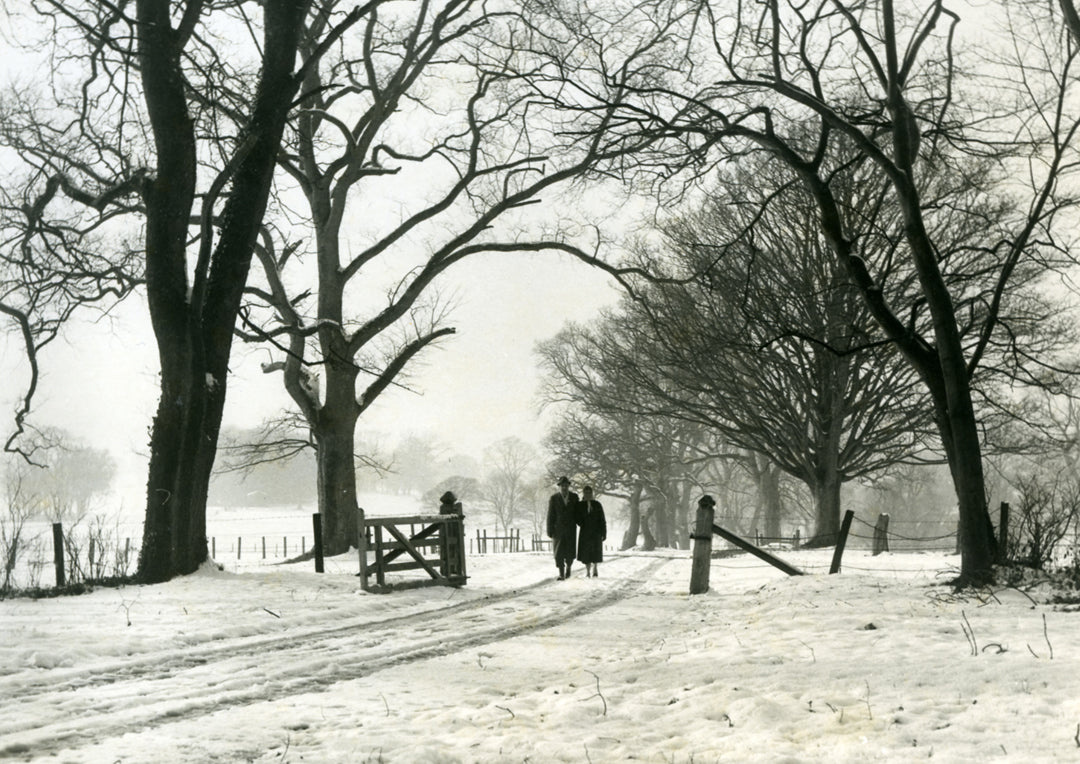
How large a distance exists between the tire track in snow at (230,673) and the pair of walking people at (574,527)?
Answer: 5259 mm

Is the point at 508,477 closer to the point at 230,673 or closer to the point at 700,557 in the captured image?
the point at 700,557

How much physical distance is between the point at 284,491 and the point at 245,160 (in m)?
94.4

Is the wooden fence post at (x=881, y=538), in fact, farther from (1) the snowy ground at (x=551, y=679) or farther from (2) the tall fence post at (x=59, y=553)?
(2) the tall fence post at (x=59, y=553)

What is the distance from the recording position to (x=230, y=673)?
737cm

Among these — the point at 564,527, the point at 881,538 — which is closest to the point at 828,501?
the point at 881,538

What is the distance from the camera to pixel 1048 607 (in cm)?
833

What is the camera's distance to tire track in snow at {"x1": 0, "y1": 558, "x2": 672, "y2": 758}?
572 centimetres

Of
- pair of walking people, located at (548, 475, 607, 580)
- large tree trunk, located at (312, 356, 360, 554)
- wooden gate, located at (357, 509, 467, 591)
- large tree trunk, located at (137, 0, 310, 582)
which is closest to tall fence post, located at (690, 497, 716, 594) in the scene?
wooden gate, located at (357, 509, 467, 591)

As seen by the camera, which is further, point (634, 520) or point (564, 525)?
point (634, 520)

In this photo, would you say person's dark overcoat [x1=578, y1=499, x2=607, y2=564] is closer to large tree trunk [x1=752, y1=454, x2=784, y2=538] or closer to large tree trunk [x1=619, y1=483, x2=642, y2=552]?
large tree trunk [x1=752, y1=454, x2=784, y2=538]

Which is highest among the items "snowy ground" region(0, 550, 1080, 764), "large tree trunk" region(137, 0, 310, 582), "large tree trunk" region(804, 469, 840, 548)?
"large tree trunk" region(137, 0, 310, 582)

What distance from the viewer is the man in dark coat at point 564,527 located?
16.9 meters

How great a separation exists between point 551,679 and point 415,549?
688 centimetres

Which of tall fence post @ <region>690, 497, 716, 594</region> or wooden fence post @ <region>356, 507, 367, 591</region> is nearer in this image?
tall fence post @ <region>690, 497, 716, 594</region>
